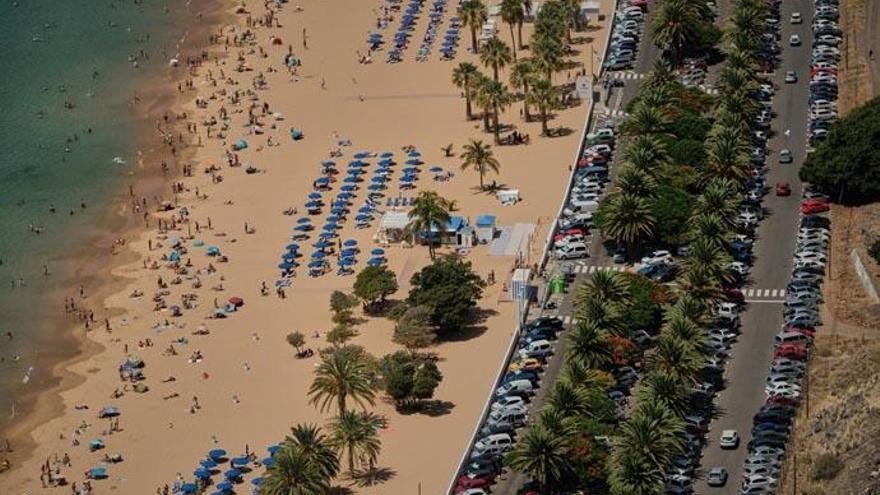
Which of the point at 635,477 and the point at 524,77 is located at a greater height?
the point at 524,77

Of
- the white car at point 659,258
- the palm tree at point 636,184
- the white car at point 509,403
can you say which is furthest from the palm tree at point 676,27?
the white car at point 509,403

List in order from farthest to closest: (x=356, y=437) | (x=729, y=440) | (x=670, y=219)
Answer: (x=670, y=219) → (x=356, y=437) → (x=729, y=440)

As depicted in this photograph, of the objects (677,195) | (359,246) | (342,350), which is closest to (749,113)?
(677,195)

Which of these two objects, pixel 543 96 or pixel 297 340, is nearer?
pixel 297 340

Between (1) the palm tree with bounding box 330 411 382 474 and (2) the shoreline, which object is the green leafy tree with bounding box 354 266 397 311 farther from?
(1) the palm tree with bounding box 330 411 382 474

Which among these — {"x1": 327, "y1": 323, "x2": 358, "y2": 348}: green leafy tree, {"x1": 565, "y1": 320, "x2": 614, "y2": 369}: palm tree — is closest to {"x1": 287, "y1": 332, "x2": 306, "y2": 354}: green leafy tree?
{"x1": 327, "y1": 323, "x2": 358, "y2": 348}: green leafy tree

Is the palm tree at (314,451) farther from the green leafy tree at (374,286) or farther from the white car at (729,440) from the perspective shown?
the green leafy tree at (374,286)

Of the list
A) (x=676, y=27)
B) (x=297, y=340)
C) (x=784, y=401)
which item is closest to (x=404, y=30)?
(x=676, y=27)

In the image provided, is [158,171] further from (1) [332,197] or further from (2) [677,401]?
(2) [677,401]

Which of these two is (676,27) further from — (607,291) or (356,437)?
(356,437)
